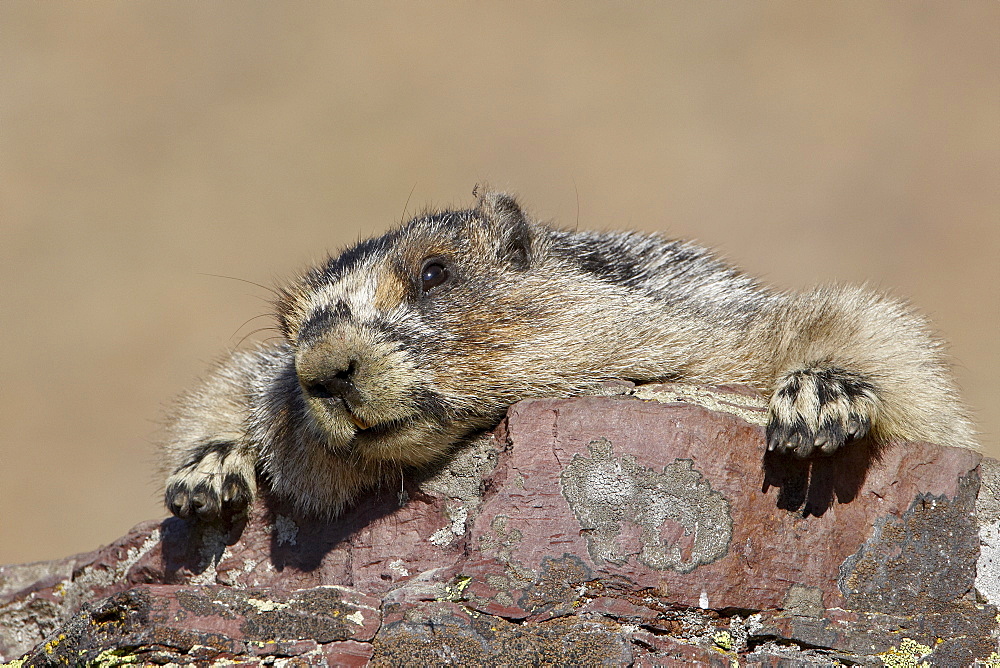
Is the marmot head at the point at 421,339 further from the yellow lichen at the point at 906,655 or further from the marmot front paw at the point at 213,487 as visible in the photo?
the yellow lichen at the point at 906,655

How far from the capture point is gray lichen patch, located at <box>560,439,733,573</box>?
4469mm

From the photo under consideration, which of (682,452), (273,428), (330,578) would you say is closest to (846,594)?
(682,452)

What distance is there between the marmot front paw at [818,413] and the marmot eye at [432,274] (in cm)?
204

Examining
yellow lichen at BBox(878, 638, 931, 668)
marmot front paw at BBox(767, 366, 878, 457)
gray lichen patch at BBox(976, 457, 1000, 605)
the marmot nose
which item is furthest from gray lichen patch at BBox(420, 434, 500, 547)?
gray lichen patch at BBox(976, 457, 1000, 605)

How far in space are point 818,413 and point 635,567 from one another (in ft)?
3.84

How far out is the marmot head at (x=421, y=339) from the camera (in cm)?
502

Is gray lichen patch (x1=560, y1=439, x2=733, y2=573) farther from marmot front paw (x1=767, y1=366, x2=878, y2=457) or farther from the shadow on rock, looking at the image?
marmot front paw (x1=767, y1=366, x2=878, y2=457)

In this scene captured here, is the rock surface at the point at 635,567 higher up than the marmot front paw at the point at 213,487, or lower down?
lower down

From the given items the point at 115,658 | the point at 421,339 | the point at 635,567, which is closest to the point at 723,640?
the point at 635,567

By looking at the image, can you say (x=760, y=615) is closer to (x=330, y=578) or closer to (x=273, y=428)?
(x=330, y=578)

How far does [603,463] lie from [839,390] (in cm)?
128

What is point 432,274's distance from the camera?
19.2ft

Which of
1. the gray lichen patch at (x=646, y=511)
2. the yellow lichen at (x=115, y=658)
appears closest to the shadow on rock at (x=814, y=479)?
the gray lichen patch at (x=646, y=511)

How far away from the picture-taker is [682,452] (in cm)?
470
